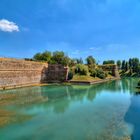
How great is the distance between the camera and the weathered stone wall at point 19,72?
24.2 metres

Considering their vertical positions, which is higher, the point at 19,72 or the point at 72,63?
the point at 72,63

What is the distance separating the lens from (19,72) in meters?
27.1

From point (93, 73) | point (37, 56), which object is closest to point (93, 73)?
point (93, 73)

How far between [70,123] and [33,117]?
2.16 m

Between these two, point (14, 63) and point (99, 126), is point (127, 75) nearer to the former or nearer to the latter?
point (14, 63)

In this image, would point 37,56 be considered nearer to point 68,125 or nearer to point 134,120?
point 134,120

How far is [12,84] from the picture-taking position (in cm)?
2506

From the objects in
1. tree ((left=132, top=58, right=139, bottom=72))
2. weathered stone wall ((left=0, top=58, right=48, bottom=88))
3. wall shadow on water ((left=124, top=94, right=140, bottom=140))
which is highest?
tree ((left=132, top=58, right=139, bottom=72))

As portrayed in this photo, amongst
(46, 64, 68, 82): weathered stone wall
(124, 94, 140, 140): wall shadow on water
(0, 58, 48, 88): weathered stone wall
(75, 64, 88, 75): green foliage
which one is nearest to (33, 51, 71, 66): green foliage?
(46, 64, 68, 82): weathered stone wall

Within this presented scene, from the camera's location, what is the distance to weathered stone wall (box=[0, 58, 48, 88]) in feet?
79.3

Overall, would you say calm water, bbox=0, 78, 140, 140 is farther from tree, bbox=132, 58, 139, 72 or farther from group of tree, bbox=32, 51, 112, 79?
tree, bbox=132, 58, 139, 72

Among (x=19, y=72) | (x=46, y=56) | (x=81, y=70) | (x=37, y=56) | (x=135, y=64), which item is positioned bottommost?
(x=19, y=72)

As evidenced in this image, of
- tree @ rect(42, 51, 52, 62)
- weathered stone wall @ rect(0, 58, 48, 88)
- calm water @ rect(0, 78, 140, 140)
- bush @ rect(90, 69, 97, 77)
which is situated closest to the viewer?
calm water @ rect(0, 78, 140, 140)

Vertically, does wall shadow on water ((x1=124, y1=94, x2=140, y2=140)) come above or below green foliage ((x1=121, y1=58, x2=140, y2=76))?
below
